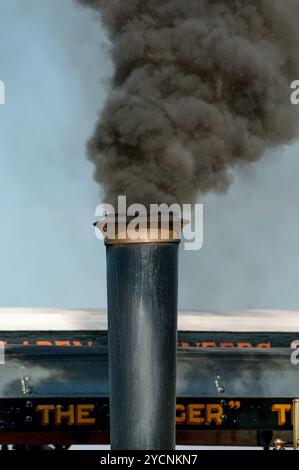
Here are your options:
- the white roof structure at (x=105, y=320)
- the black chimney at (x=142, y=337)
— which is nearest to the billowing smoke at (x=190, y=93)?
the black chimney at (x=142, y=337)

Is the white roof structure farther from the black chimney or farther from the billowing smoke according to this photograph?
the black chimney

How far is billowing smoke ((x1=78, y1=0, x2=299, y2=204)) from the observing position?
6.54m

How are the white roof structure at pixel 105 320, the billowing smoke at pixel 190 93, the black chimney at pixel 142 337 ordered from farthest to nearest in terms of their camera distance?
the white roof structure at pixel 105 320
the billowing smoke at pixel 190 93
the black chimney at pixel 142 337

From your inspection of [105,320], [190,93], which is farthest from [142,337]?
[105,320]

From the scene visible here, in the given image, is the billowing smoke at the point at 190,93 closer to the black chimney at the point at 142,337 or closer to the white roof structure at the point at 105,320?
the black chimney at the point at 142,337

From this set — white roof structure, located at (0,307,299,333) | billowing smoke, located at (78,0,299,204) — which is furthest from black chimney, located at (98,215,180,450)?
white roof structure, located at (0,307,299,333)

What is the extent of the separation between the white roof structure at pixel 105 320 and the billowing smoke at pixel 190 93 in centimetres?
646

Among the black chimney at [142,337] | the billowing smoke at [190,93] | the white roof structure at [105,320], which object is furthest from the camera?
the white roof structure at [105,320]

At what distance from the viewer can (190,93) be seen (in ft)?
22.1

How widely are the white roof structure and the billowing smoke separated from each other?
6.46m

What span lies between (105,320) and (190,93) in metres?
7.14

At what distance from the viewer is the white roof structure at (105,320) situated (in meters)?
13.2

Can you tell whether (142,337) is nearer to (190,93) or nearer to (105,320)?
(190,93)
